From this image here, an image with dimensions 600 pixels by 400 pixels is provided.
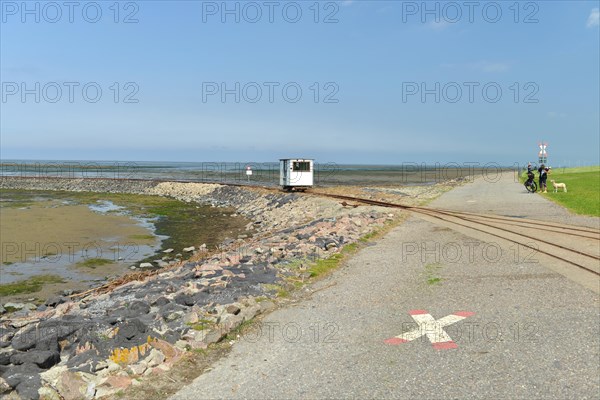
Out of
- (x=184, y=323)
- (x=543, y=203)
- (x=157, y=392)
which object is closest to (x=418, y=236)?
(x=184, y=323)

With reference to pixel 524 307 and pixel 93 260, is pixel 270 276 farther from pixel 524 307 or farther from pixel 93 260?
pixel 93 260

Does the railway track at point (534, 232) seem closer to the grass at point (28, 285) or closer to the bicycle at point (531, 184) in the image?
the grass at point (28, 285)

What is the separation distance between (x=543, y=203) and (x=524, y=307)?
70.6 ft

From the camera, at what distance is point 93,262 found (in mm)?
17781

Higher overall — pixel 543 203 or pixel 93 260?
pixel 543 203

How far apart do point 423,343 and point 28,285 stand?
13122 mm

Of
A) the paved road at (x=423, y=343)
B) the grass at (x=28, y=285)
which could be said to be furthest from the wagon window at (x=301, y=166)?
the paved road at (x=423, y=343)

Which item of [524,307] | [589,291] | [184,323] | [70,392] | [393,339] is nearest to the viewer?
[70,392]

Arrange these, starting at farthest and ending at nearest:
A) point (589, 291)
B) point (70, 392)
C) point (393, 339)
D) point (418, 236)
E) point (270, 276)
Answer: point (418, 236) < point (270, 276) < point (589, 291) < point (393, 339) < point (70, 392)

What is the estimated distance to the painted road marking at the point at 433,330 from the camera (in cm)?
662

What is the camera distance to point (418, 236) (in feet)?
52.6

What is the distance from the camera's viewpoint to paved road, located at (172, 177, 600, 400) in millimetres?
5348

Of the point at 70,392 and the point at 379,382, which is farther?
the point at 379,382

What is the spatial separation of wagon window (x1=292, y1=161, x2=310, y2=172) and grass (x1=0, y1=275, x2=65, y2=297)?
2580cm
